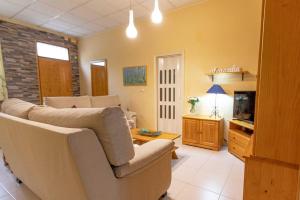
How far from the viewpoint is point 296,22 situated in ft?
1.95

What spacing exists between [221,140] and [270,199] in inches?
101

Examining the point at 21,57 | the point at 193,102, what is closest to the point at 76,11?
the point at 21,57

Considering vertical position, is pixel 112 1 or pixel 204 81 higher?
pixel 112 1

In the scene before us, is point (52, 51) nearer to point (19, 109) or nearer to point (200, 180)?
point (19, 109)

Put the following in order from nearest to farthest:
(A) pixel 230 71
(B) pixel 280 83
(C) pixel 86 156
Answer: (B) pixel 280 83 < (C) pixel 86 156 < (A) pixel 230 71

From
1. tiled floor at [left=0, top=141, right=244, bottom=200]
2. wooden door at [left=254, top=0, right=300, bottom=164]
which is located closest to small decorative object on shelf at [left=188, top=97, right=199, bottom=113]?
tiled floor at [left=0, top=141, right=244, bottom=200]

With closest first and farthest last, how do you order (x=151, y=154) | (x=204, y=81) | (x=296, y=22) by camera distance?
(x=296, y=22)
(x=151, y=154)
(x=204, y=81)

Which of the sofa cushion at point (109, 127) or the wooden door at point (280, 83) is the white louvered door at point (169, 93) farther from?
the wooden door at point (280, 83)

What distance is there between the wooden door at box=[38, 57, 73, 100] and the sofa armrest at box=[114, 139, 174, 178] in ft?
13.9

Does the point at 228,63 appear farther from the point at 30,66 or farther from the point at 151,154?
the point at 30,66

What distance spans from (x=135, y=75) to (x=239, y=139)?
Answer: 2.78 metres

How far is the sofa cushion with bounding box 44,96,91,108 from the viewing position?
11.3ft

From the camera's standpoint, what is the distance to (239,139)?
2.62m

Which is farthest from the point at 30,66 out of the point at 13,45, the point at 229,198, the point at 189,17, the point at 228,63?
the point at 229,198
